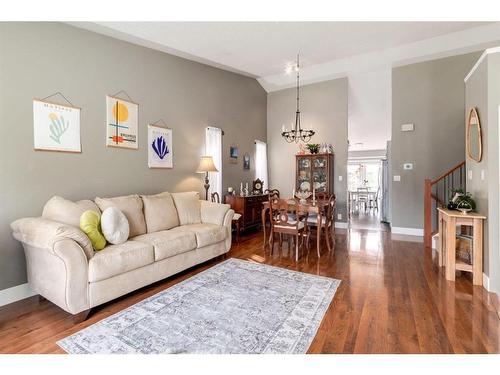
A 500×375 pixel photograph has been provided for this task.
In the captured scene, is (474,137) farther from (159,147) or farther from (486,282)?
(159,147)

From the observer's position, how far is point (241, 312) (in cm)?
214

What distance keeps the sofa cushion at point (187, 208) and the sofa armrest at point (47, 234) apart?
1.46m

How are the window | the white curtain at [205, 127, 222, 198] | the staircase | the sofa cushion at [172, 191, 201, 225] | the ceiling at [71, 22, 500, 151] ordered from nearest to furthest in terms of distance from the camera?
the ceiling at [71, 22, 500, 151]
the sofa cushion at [172, 191, 201, 225]
the staircase
the white curtain at [205, 127, 222, 198]
the window

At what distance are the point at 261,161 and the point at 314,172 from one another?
1.35 m

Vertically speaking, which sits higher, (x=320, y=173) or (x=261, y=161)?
(x=261, y=161)

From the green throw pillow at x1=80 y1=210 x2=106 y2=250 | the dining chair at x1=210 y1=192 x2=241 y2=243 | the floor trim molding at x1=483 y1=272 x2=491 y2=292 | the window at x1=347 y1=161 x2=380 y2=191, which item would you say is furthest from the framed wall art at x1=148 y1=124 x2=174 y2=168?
the window at x1=347 y1=161 x2=380 y2=191

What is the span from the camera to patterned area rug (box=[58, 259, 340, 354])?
1708 mm

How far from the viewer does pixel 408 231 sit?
5.06 meters

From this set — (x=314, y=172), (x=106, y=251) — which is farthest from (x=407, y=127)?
(x=106, y=251)

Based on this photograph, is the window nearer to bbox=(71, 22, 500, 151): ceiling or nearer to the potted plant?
bbox=(71, 22, 500, 151): ceiling

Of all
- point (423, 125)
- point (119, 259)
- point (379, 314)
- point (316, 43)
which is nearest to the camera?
point (379, 314)

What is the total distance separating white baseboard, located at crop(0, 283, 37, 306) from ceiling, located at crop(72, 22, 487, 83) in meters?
2.88
